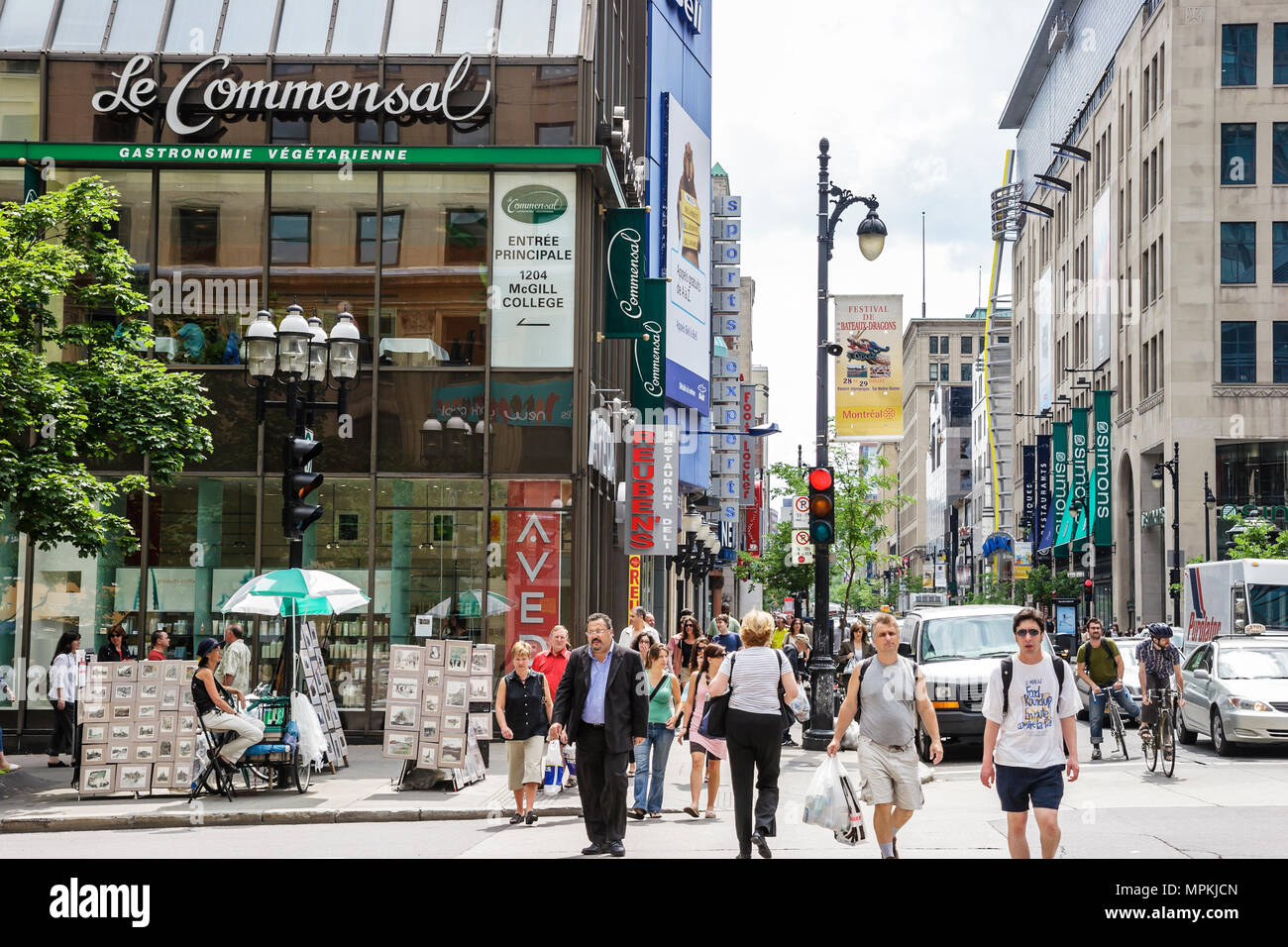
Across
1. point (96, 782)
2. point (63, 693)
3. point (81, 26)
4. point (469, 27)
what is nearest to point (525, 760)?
point (96, 782)

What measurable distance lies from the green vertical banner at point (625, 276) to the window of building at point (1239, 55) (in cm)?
4434

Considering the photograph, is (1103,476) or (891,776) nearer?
(891,776)

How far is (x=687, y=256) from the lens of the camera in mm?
48031

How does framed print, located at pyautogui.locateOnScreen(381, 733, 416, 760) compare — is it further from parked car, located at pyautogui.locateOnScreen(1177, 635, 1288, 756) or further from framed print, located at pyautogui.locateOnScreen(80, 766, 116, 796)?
parked car, located at pyautogui.locateOnScreen(1177, 635, 1288, 756)

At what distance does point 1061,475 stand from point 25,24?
65.0 m

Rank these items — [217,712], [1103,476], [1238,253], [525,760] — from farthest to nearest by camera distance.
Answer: [1103,476], [1238,253], [217,712], [525,760]

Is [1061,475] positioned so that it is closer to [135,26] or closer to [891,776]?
[135,26]

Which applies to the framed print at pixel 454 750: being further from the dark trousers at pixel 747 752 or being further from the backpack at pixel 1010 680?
the backpack at pixel 1010 680

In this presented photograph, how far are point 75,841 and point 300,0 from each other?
1546 centimetres

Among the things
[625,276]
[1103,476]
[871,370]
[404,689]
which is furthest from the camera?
[1103,476]

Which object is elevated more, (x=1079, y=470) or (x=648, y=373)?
(x=648, y=373)

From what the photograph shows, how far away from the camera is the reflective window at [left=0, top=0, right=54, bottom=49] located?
23.7 meters
